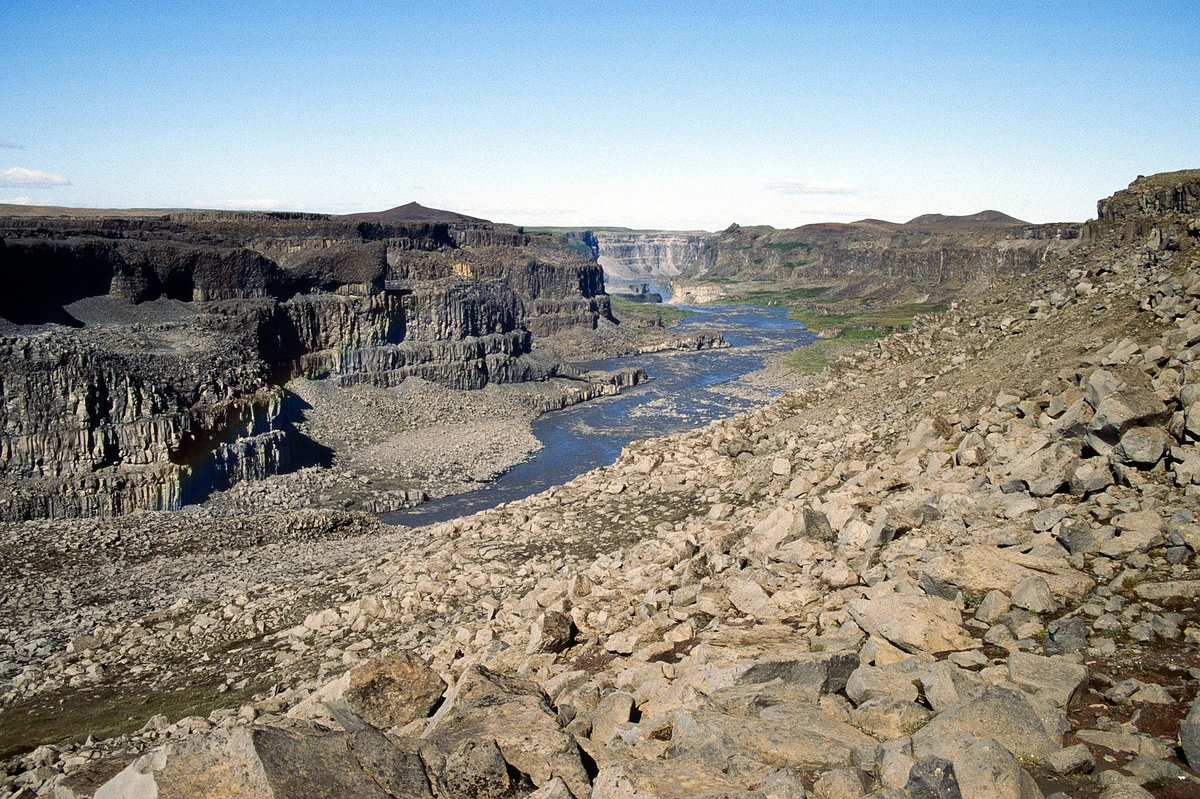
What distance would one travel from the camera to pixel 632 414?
56.4 meters

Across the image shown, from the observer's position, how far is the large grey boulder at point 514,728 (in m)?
7.46

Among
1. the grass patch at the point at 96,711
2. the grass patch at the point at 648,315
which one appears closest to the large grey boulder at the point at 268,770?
the grass patch at the point at 96,711

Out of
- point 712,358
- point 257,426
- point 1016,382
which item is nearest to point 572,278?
point 712,358

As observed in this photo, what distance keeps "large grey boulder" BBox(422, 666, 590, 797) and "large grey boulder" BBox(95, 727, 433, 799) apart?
636mm

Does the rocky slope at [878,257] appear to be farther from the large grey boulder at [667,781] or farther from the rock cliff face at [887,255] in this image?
the large grey boulder at [667,781]

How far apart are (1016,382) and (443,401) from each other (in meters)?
42.0

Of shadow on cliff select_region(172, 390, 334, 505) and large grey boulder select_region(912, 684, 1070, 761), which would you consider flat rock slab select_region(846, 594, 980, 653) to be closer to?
Answer: large grey boulder select_region(912, 684, 1070, 761)

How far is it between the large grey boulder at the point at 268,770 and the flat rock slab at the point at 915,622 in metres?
4.69

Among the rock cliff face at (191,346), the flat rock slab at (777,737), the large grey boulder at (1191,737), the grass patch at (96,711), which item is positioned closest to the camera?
the large grey boulder at (1191,737)

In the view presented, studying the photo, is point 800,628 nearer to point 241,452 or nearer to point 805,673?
point 805,673

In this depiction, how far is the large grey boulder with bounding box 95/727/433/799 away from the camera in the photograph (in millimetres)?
6715

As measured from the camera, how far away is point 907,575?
10.3 meters

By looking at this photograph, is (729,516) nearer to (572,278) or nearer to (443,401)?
(443,401)

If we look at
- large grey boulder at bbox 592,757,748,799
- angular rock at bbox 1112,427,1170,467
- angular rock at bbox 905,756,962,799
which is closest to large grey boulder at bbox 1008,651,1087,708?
angular rock at bbox 905,756,962,799
